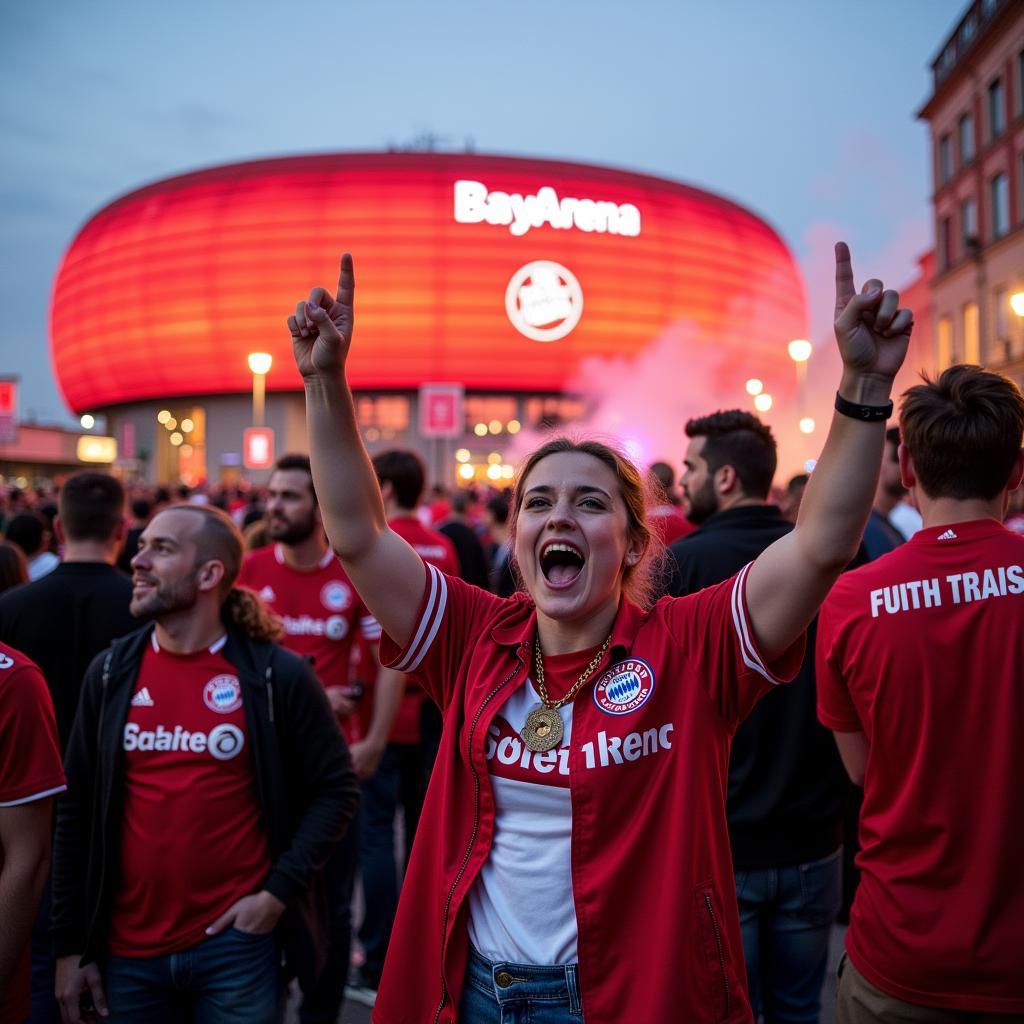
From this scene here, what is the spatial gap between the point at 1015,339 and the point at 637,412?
53.4 feet

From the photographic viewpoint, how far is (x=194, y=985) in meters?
2.58

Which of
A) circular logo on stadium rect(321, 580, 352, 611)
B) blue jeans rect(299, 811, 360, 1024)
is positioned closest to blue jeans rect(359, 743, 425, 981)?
blue jeans rect(299, 811, 360, 1024)

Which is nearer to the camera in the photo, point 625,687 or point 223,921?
point 625,687

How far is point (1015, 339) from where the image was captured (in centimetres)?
2667

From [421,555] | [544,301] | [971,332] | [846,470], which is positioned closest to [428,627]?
[846,470]

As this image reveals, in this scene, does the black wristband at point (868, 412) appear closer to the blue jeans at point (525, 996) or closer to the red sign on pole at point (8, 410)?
the blue jeans at point (525, 996)

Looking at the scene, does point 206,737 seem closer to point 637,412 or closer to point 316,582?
point 316,582

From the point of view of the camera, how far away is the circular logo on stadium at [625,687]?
5.99ft

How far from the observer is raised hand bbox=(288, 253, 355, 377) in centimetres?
192

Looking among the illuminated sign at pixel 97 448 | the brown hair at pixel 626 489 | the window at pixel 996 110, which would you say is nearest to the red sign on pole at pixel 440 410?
the brown hair at pixel 626 489

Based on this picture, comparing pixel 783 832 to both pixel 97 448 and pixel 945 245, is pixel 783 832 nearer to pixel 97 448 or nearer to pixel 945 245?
pixel 945 245

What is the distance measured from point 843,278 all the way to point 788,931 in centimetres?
202

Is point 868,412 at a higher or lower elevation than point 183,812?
higher

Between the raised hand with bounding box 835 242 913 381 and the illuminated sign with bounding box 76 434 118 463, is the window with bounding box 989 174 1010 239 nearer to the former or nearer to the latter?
the raised hand with bounding box 835 242 913 381
